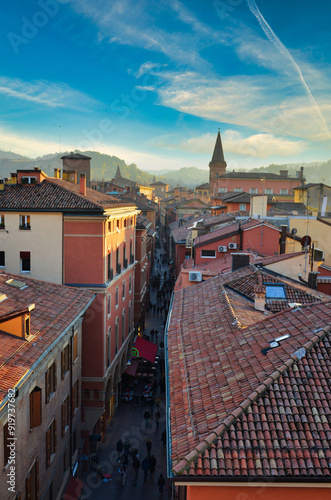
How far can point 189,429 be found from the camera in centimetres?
870

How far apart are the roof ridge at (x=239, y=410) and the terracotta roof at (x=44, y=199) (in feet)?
44.7

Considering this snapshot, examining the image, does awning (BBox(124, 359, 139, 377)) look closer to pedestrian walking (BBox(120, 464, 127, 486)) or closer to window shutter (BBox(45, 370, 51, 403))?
pedestrian walking (BBox(120, 464, 127, 486))

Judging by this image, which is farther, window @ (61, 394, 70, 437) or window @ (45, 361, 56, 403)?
window @ (61, 394, 70, 437)

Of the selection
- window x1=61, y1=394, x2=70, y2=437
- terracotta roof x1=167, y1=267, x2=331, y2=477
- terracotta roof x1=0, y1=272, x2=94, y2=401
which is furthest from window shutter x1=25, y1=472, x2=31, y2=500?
terracotta roof x1=167, y1=267, x2=331, y2=477

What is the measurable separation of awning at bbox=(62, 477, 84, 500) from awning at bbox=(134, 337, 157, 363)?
12488mm

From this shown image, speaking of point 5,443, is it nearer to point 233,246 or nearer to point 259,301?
Answer: point 259,301

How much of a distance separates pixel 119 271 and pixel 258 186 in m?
64.1

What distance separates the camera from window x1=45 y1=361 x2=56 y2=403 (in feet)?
45.0

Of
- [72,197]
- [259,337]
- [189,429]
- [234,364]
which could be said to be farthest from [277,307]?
[72,197]

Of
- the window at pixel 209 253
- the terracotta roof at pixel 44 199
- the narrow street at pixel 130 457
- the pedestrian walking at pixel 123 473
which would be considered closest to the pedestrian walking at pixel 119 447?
the narrow street at pixel 130 457

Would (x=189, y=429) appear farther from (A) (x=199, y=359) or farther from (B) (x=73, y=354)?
(B) (x=73, y=354)

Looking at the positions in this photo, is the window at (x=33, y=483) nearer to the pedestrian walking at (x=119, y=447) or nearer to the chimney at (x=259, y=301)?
the pedestrian walking at (x=119, y=447)

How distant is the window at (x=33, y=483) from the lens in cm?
1195

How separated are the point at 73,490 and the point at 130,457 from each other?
179 inches
